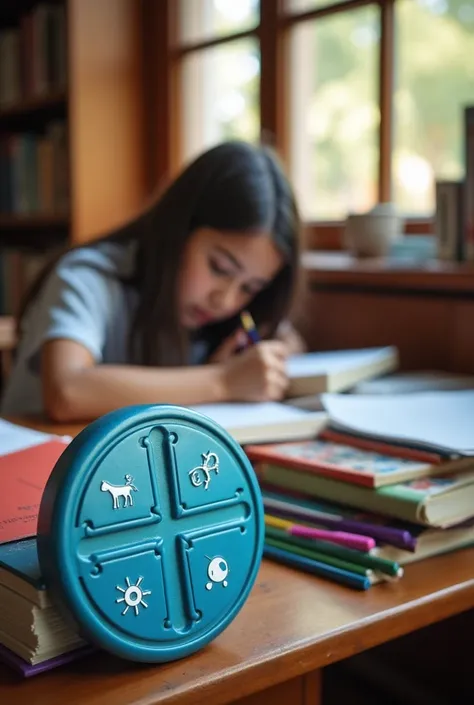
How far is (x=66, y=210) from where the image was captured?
279 cm

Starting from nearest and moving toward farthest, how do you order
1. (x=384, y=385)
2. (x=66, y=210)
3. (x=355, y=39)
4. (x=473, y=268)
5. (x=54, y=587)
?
1. (x=54, y=587)
2. (x=384, y=385)
3. (x=473, y=268)
4. (x=355, y=39)
5. (x=66, y=210)

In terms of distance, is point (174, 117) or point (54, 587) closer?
point (54, 587)

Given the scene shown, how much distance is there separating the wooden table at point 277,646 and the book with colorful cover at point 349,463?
84 millimetres

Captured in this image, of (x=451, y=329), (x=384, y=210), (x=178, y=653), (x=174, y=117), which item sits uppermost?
(x=174, y=117)

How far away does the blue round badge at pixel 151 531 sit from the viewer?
51 cm

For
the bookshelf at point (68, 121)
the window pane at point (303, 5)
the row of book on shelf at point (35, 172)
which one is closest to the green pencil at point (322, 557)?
the window pane at point (303, 5)

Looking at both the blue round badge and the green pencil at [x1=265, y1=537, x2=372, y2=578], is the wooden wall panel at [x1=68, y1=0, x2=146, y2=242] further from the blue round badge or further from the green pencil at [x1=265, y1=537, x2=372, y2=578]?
the blue round badge

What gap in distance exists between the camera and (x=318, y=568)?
707 mm

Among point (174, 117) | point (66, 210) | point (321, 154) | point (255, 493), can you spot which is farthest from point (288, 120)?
point (255, 493)

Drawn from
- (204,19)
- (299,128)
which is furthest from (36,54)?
(299,128)

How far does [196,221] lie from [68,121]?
1408mm

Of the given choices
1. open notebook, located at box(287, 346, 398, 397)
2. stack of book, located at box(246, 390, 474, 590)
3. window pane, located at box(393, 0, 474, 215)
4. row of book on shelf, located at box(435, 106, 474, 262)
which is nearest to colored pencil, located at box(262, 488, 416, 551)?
stack of book, located at box(246, 390, 474, 590)

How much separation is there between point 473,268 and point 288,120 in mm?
1000

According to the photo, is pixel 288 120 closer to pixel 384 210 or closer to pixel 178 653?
pixel 384 210
